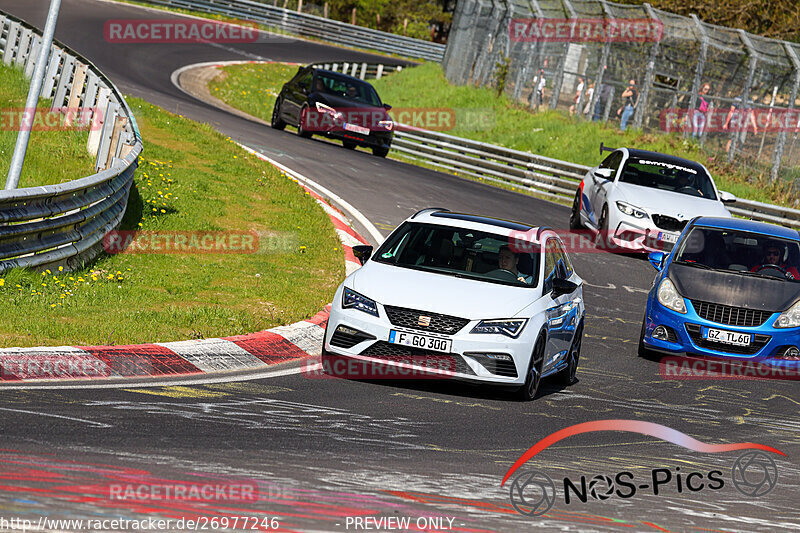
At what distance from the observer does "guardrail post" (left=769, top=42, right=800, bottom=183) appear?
30031 millimetres

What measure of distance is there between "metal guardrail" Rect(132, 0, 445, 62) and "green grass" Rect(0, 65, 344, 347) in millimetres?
34098

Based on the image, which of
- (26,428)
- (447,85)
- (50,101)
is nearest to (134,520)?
(26,428)

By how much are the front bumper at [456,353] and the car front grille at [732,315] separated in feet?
12.6

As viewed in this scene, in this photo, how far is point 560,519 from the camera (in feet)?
19.4

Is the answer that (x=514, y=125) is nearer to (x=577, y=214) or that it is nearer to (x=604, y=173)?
(x=577, y=214)

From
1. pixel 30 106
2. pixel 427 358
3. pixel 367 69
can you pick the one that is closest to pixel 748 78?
pixel 30 106

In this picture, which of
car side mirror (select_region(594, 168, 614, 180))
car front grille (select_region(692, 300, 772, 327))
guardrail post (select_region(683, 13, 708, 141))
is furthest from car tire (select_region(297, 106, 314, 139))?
car front grille (select_region(692, 300, 772, 327))

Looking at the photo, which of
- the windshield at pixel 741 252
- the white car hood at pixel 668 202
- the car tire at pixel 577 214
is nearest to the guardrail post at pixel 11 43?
the car tire at pixel 577 214

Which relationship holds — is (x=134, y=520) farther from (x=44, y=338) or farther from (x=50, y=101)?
(x=50, y=101)

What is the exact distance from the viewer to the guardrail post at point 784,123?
3003cm

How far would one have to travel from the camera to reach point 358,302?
31.4 feet

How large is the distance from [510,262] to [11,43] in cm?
1911

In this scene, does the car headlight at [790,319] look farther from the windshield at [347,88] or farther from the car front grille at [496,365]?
the windshield at [347,88]

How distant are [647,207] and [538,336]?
962 centimetres
